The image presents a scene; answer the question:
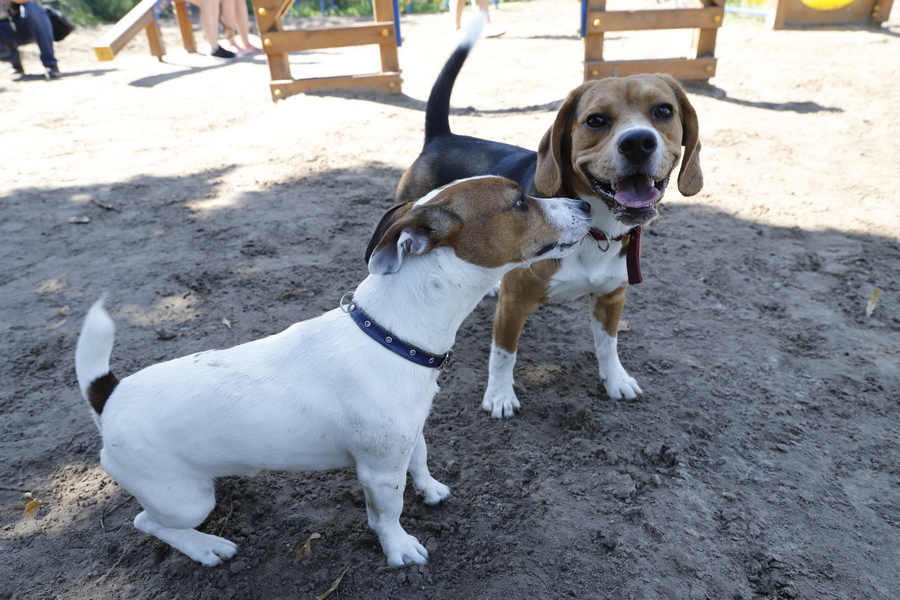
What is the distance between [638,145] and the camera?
2.59 metres

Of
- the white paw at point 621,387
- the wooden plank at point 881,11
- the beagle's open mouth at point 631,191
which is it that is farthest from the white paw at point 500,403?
the wooden plank at point 881,11

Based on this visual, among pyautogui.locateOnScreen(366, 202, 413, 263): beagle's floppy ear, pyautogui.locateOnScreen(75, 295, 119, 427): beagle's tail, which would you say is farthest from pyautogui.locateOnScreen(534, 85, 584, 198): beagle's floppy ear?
pyautogui.locateOnScreen(75, 295, 119, 427): beagle's tail

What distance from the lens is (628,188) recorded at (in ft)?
8.97

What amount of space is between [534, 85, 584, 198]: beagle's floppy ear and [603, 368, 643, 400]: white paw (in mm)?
1116

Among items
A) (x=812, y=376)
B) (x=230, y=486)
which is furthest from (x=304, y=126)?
(x=812, y=376)

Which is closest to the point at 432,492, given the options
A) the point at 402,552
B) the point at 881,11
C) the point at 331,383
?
the point at 402,552

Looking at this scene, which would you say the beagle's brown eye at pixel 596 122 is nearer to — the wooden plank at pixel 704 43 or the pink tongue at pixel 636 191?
the pink tongue at pixel 636 191

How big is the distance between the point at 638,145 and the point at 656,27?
6115mm

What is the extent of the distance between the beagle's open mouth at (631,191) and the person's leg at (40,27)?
1228 cm

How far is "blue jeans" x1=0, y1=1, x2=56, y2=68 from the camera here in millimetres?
10766

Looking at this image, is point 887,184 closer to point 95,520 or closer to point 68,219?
point 95,520

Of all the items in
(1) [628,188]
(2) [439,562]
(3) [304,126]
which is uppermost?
(1) [628,188]

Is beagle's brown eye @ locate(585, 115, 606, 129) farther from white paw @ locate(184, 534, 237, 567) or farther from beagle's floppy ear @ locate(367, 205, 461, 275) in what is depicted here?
white paw @ locate(184, 534, 237, 567)

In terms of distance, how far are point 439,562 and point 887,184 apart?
5600 millimetres
